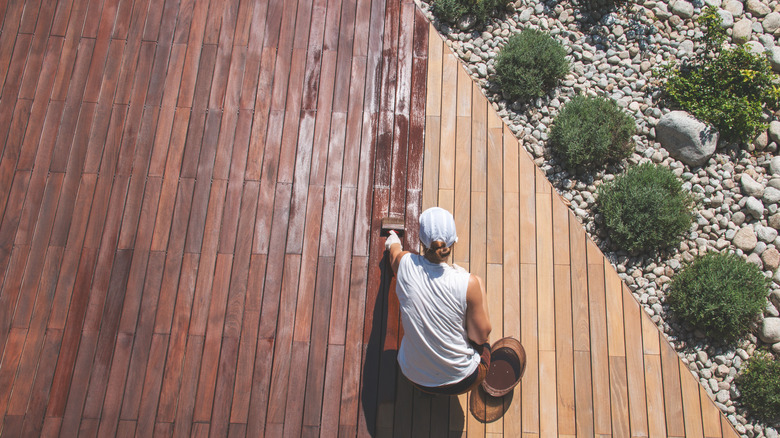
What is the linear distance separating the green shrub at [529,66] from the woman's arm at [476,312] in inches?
78.6

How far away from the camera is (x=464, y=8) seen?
13.8 ft

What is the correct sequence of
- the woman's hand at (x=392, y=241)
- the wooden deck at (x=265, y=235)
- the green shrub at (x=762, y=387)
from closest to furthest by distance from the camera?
the woman's hand at (x=392, y=241), the wooden deck at (x=265, y=235), the green shrub at (x=762, y=387)

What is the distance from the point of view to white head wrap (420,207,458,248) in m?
2.49

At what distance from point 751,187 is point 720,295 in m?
1.03

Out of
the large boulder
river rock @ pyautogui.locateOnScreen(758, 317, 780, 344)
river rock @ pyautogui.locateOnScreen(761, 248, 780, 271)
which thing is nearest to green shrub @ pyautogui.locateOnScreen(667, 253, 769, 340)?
river rock @ pyautogui.locateOnScreen(758, 317, 780, 344)

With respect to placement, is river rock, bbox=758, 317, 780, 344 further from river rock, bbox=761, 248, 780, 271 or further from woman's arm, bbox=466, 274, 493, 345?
woman's arm, bbox=466, 274, 493, 345

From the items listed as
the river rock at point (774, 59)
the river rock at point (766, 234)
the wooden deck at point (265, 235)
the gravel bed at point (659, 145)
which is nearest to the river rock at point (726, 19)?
the gravel bed at point (659, 145)

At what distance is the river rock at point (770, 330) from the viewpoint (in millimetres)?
3535

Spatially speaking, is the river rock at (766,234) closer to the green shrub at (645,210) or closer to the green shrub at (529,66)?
the green shrub at (645,210)

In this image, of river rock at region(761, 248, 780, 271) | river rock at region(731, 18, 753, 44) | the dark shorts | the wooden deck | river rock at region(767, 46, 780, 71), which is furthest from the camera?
river rock at region(731, 18, 753, 44)

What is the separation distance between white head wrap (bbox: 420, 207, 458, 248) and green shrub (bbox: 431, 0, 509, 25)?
2350mm

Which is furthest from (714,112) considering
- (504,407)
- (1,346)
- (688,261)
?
(1,346)

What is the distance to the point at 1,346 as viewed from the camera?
3.25 m

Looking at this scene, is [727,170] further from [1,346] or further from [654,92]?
[1,346]
